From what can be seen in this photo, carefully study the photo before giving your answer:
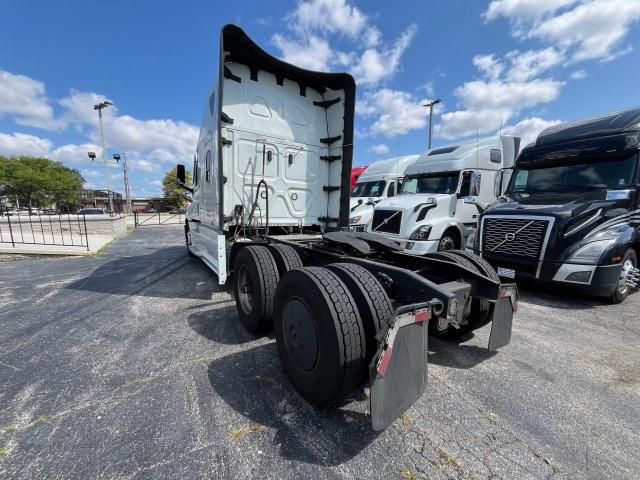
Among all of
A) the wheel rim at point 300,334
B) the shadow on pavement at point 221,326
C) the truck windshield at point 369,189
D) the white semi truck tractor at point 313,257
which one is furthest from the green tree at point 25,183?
the wheel rim at point 300,334

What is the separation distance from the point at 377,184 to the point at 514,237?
6.51 metres

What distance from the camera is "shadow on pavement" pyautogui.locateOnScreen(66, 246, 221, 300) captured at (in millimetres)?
5065

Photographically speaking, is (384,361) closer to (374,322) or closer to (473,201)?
(374,322)

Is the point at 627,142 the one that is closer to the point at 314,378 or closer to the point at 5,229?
the point at 314,378

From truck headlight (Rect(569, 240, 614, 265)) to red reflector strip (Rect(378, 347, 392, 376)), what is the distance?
14.5 feet

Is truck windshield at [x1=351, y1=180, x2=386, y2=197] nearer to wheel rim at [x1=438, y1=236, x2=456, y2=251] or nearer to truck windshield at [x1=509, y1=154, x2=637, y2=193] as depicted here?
wheel rim at [x1=438, y1=236, x2=456, y2=251]

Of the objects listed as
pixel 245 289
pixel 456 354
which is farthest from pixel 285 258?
pixel 456 354

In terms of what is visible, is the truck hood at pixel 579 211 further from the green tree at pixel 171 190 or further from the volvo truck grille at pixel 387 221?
the green tree at pixel 171 190

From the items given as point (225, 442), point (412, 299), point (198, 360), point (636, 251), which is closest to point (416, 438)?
point (412, 299)

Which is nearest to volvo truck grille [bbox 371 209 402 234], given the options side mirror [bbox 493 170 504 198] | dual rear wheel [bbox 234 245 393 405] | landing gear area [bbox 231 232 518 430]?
side mirror [bbox 493 170 504 198]

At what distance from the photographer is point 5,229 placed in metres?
12.5

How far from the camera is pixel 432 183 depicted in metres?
7.91

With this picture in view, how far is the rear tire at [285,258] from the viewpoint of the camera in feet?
10.9

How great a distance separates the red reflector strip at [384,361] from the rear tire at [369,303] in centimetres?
23
